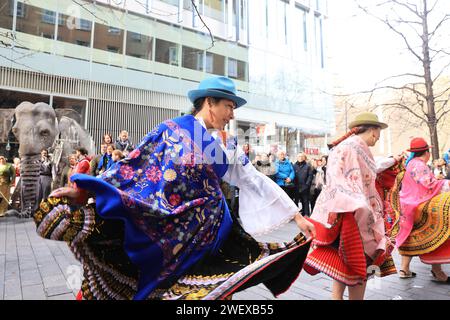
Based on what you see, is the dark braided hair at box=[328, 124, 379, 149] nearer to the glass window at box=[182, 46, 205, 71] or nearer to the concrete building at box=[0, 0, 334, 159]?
the concrete building at box=[0, 0, 334, 159]

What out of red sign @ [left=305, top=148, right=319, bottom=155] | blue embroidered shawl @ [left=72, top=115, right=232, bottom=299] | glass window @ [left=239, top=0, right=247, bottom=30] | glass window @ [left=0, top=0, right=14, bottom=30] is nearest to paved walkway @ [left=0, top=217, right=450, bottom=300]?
blue embroidered shawl @ [left=72, top=115, right=232, bottom=299]

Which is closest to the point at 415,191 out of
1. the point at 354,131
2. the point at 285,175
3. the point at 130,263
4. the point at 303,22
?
the point at 354,131

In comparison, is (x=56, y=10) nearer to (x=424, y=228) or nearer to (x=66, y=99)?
(x=66, y=99)

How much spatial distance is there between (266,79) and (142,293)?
23.3 m

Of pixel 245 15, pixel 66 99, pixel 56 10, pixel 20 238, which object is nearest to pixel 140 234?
pixel 20 238

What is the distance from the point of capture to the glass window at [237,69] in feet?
73.2

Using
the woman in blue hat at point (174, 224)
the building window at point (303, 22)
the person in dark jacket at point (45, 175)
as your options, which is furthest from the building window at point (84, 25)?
the woman in blue hat at point (174, 224)

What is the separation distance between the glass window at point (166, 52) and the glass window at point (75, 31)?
369cm

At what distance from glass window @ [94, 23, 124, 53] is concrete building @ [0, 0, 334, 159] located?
5cm

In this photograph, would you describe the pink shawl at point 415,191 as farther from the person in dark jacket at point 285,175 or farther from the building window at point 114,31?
the building window at point 114,31

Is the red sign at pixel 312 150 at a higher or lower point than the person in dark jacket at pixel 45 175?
higher

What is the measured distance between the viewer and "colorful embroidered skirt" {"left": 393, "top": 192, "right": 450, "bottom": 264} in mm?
3824

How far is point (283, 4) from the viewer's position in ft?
81.0

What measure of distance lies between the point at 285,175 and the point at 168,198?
7.34 metres
